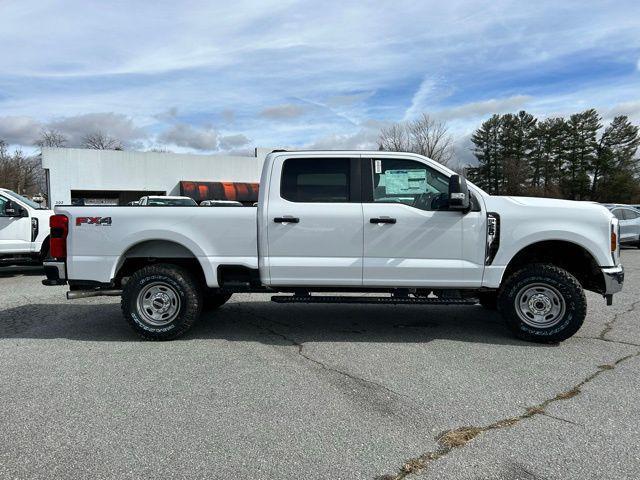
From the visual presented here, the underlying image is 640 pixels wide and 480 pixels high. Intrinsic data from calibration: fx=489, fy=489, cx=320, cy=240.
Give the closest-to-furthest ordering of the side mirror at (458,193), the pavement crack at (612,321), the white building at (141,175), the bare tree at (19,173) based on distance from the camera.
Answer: the side mirror at (458,193)
the pavement crack at (612,321)
the white building at (141,175)
the bare tree at (19,173)

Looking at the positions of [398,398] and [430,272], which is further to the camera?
[430,272]

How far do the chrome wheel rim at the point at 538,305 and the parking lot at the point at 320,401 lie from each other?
11.4 inches

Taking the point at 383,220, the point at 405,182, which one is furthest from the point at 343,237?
the point at 405,182

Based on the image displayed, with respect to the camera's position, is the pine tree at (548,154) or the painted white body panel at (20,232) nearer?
the painted white body panel at (20,232)

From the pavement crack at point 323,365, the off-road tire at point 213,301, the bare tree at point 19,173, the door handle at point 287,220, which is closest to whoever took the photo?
the pavement crack at point 323,365

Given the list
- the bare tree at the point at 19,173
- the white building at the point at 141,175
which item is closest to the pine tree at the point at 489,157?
the white building at the point at 141,175

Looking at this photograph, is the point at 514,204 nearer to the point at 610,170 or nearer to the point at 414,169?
the point at 414,169

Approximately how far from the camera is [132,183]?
3547 cm

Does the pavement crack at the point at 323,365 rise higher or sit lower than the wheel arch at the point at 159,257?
lower

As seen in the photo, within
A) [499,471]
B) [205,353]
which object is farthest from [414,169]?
[499,471]

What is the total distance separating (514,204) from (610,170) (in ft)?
217

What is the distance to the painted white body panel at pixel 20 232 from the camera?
10.4 meters

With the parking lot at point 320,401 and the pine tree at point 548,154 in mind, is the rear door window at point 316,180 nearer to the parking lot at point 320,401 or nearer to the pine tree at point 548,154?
the parking lot at point 320,401

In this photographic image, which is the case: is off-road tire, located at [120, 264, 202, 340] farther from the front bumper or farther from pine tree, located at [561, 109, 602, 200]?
pine tree, located at [561, 109, 602, 200]
